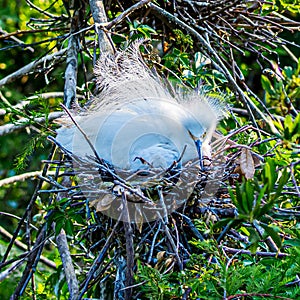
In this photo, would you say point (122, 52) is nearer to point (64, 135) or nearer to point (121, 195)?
point (64, 135)

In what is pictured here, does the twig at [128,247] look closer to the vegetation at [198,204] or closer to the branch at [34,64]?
the vegetation at [198,204]

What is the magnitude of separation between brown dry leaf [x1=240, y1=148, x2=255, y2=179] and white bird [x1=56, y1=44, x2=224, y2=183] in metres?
0.08

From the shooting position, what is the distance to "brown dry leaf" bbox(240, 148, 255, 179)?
3.08 feet

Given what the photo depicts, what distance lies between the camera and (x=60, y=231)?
1.09 metres

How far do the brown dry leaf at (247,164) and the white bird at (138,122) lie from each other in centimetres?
8

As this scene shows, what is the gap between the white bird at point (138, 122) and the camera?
100 cm

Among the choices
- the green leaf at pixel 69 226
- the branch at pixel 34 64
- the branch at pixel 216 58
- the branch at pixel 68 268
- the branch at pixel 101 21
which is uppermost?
the branch at pixel 101 21

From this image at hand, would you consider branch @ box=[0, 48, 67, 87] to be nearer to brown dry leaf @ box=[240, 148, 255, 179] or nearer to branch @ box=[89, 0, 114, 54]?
branch @ box=[89, 0, 114, 54]

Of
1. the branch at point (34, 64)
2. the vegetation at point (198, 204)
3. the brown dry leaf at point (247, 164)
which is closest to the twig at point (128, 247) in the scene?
the vegetation at point (198, 204)

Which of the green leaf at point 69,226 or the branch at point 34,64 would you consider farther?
the branch at point 34,64

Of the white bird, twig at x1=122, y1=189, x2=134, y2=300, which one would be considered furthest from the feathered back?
twig at x1=122, y1=189, x2=134, y2=300

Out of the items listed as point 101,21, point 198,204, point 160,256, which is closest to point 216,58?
point 101,21

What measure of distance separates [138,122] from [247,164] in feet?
0.71

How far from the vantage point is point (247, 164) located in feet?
3.11
